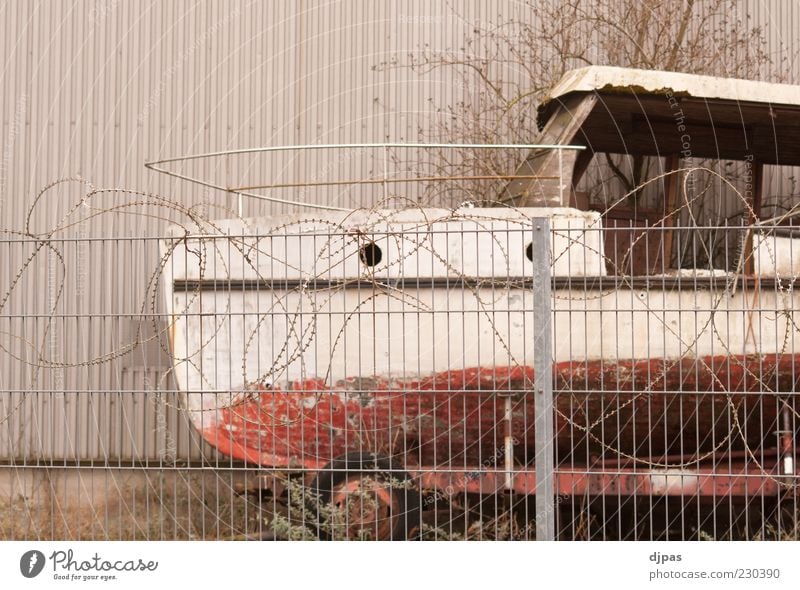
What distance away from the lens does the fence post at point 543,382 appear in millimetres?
5129

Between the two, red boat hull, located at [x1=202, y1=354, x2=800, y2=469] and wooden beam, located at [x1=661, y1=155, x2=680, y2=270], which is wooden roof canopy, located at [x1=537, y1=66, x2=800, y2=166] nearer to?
wooden beam, located at [x1=661, y1=155, x2=680, y2=270]

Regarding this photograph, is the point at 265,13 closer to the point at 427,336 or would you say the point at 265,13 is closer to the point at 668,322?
the point at 427,336

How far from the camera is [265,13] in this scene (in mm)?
9789

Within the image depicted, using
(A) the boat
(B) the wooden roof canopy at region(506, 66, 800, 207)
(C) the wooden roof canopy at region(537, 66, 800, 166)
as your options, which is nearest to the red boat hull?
(A) the boat

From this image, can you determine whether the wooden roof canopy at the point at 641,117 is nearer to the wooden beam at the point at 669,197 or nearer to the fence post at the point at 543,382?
the wooden beam at the point at 669,197

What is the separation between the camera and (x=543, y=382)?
5129 millimetres

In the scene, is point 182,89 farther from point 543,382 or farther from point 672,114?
point 543,382

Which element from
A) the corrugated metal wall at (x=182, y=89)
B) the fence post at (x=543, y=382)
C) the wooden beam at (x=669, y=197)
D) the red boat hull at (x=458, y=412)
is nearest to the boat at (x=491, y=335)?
the red boat hull at (x=458, y=412)

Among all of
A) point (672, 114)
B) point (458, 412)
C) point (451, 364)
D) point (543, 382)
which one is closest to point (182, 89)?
point (451, 364)

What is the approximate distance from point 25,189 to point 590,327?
5.56m

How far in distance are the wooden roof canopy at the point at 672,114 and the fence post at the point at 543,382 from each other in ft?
9.72

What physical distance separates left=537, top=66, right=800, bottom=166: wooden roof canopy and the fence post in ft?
9.72
